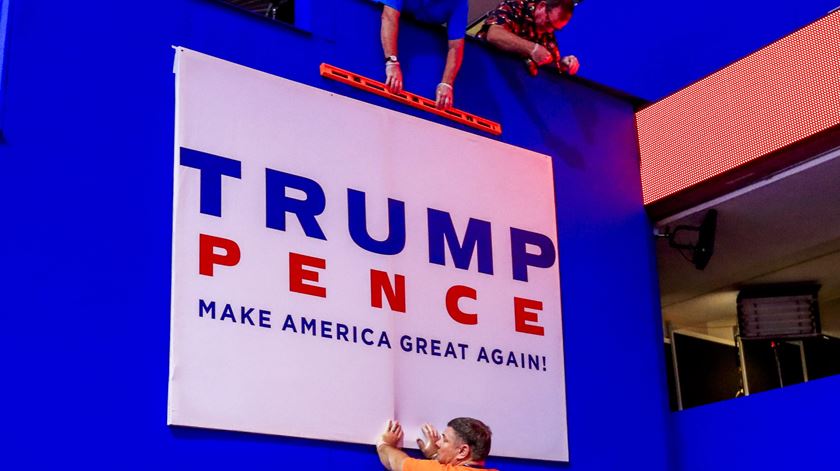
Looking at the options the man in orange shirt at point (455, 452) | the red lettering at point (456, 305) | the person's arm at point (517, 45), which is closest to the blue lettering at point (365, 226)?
the red lettering at point (456, 305)

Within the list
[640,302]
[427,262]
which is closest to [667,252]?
[640,302]

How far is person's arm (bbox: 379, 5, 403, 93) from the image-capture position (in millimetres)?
5055

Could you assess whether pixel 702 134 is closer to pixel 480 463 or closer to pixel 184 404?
pixel 480 463

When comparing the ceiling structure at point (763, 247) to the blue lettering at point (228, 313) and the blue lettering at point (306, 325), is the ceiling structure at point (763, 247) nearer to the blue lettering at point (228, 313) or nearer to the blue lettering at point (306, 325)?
the blue lettering at point (306, 325)

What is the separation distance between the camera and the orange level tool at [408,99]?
4926 mm

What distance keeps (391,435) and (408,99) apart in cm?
141

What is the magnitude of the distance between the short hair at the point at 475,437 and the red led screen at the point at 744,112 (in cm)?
192

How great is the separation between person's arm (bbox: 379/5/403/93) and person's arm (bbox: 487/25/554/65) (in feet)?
1.94

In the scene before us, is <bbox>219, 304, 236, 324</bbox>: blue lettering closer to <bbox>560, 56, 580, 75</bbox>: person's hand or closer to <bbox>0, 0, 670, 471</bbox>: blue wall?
<bbox>0, 0, 670, 471</bbox>: blue wall

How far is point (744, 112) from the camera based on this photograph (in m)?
5.55

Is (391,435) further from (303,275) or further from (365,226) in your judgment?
(365,226)

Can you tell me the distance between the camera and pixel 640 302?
5680mm

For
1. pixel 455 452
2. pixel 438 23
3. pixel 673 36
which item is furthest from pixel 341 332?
pixel 673 36

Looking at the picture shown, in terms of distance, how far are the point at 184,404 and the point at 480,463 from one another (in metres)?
1.03
